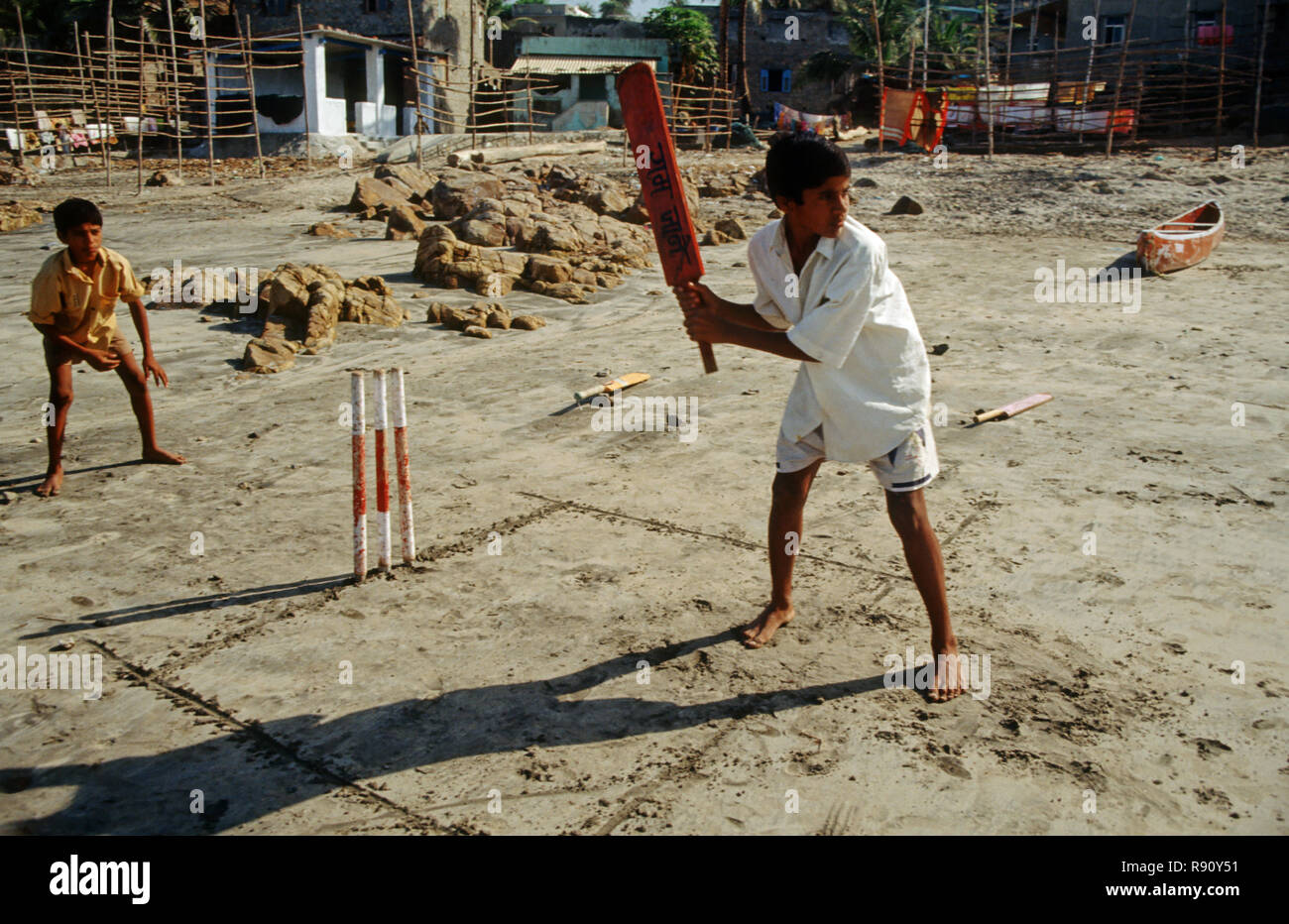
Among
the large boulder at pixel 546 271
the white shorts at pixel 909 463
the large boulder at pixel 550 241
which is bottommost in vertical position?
the white shorts at pixel 909 463

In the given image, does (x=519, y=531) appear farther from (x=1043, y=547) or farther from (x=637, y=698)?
(x=1043, y=547)

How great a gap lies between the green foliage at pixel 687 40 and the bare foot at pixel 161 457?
129 feet

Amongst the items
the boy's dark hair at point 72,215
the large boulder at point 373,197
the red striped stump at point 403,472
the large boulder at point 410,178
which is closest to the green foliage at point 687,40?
the large boulder at point 410,178

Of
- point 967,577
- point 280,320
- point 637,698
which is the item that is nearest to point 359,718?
point 637,698

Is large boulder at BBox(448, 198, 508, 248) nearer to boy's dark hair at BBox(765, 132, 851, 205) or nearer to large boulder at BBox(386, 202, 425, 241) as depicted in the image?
large boulder at BBox(386, 202, 425, 241)

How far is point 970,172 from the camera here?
20.3 m

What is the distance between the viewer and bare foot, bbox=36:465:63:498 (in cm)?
545

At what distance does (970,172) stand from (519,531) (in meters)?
18.0

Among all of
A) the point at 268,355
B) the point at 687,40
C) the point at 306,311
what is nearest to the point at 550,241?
the point at 306,311

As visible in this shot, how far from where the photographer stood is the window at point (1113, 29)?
108 feet

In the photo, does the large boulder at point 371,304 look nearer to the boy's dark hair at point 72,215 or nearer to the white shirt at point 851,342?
the boy's dark hair at point 72,215

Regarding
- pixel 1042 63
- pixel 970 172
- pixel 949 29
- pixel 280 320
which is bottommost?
pixel 280 320

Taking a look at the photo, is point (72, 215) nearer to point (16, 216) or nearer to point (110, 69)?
point (16, 216)

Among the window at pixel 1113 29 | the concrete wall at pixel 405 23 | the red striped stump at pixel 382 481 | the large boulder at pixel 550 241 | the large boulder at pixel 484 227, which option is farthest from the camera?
the concrete wall at pixel 405 23
